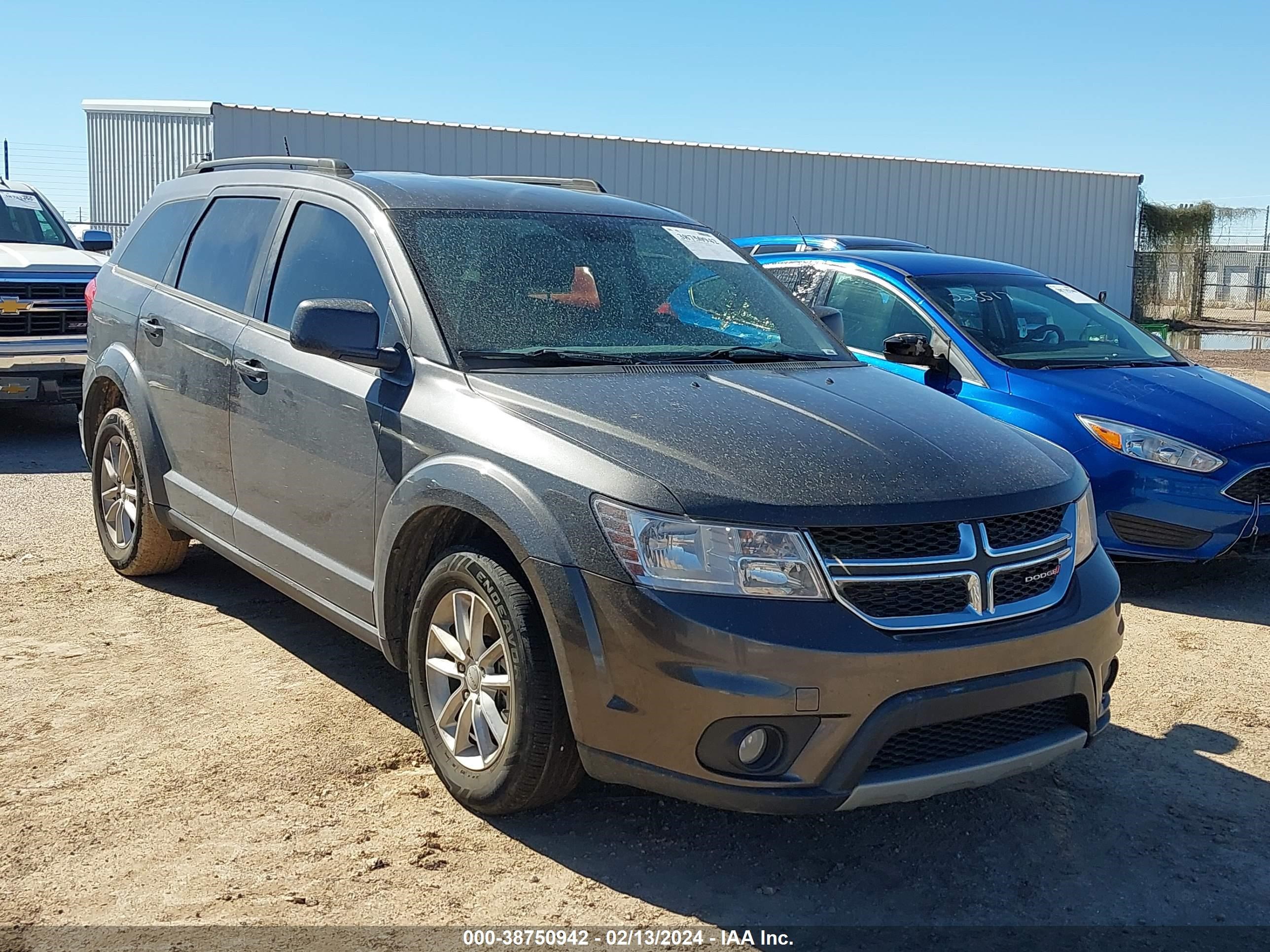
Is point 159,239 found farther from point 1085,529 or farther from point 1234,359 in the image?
point 1234,359

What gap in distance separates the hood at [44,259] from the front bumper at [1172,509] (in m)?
7.98

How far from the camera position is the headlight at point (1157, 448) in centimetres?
586

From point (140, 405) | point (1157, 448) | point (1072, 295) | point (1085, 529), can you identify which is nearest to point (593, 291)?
point (1085, 529)

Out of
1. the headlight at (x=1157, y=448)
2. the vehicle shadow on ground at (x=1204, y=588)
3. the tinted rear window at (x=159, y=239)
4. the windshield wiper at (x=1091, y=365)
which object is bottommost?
the vehicle shadow on ground at (x=1204, y=588)

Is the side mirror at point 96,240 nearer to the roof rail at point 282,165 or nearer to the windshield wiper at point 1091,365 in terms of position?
the roof rail at point 282,165

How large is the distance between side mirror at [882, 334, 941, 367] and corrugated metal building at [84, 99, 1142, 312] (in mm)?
15661

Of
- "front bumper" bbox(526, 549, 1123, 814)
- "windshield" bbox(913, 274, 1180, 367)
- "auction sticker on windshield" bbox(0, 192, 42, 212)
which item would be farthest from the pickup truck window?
"auction sticker on windshield" bbox(0, 192, 42, 212)

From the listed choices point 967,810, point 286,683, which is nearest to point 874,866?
point 967,810

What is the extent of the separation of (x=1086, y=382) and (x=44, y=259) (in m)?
8.28

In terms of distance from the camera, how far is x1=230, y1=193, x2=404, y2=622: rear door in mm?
3932

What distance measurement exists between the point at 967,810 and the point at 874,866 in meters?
0.50

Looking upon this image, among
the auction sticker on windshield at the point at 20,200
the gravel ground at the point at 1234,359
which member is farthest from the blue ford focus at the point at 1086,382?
the gravel ground at the point at 1234,359

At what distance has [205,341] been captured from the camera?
4852 millimetres

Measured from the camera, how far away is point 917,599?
3.07m
